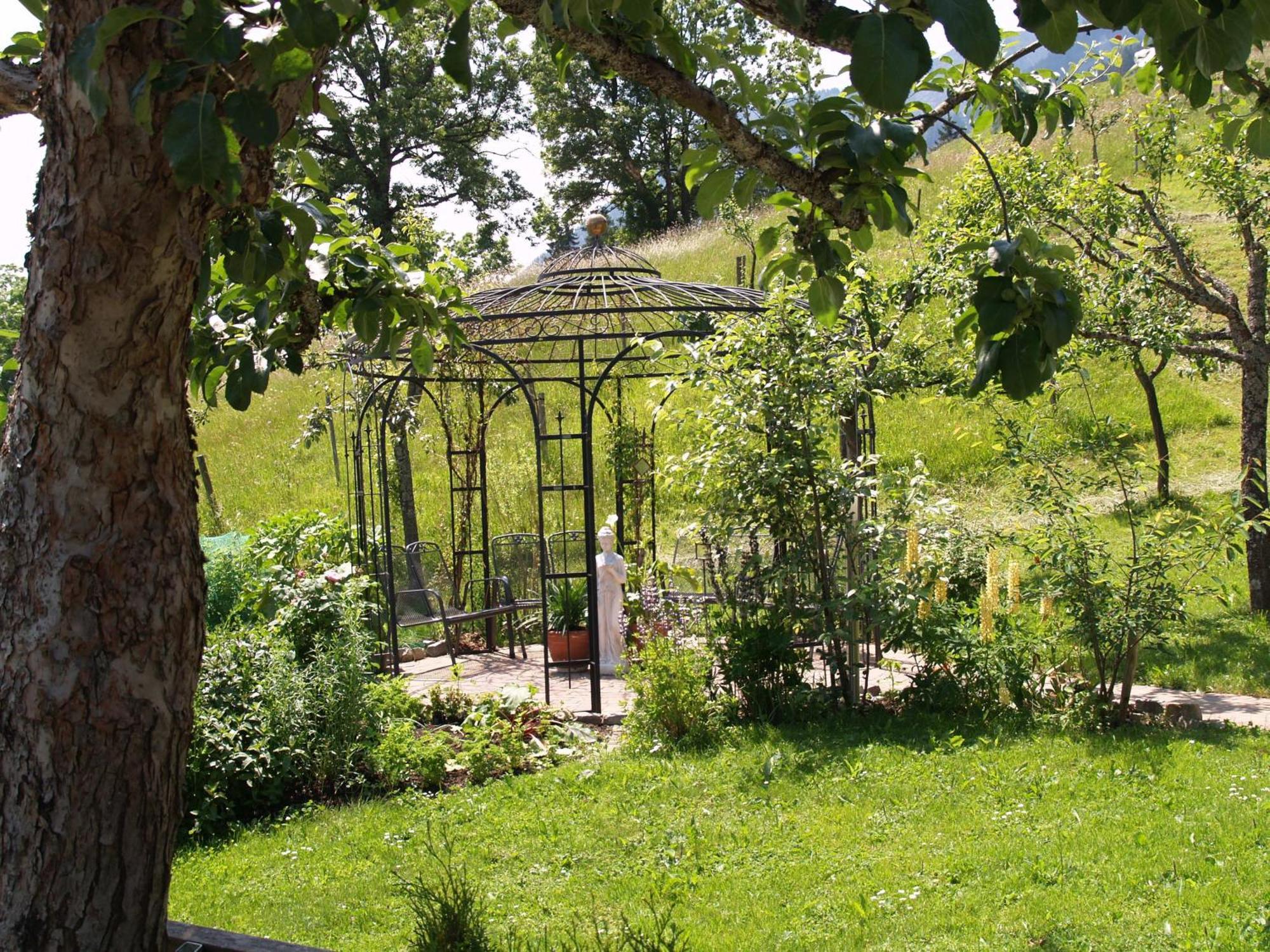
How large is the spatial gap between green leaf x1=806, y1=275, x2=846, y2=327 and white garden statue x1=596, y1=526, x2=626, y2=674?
620 cm

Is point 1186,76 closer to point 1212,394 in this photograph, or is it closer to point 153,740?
point 153,740

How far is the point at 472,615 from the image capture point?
8.46 m

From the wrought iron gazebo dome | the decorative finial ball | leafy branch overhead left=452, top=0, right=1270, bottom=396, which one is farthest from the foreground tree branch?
the decorative finial ball

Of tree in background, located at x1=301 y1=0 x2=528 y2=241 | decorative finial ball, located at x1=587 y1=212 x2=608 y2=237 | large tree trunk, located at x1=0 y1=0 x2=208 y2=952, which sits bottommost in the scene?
large tree trunk, located at x1=0 y1=0 x2=208 y2=952

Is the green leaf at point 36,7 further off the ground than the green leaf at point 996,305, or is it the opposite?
the green leaf at point 36,7

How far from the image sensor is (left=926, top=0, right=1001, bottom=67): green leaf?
1067mm

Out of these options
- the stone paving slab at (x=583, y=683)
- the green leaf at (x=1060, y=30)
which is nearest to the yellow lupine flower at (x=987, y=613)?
the stone paving slab at (x=583, y=683)

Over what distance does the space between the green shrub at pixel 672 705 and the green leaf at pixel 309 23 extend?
17.3 ft

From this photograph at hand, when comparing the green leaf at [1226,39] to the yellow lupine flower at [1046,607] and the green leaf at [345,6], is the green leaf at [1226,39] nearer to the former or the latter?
the green leaf at [345,6]

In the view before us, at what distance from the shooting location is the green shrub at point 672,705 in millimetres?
6234

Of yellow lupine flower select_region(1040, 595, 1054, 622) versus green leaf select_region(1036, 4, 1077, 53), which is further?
yellow lupine flower select_region(1040, 595, 1054, 622)

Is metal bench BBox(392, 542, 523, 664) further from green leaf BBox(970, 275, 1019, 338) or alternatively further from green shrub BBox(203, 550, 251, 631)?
green leaf BBox(970, 275, 1019, 338)

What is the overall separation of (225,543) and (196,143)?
357 inches

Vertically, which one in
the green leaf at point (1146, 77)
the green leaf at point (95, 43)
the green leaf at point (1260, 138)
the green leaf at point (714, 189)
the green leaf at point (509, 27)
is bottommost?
the green leaf at point (714, 189)
